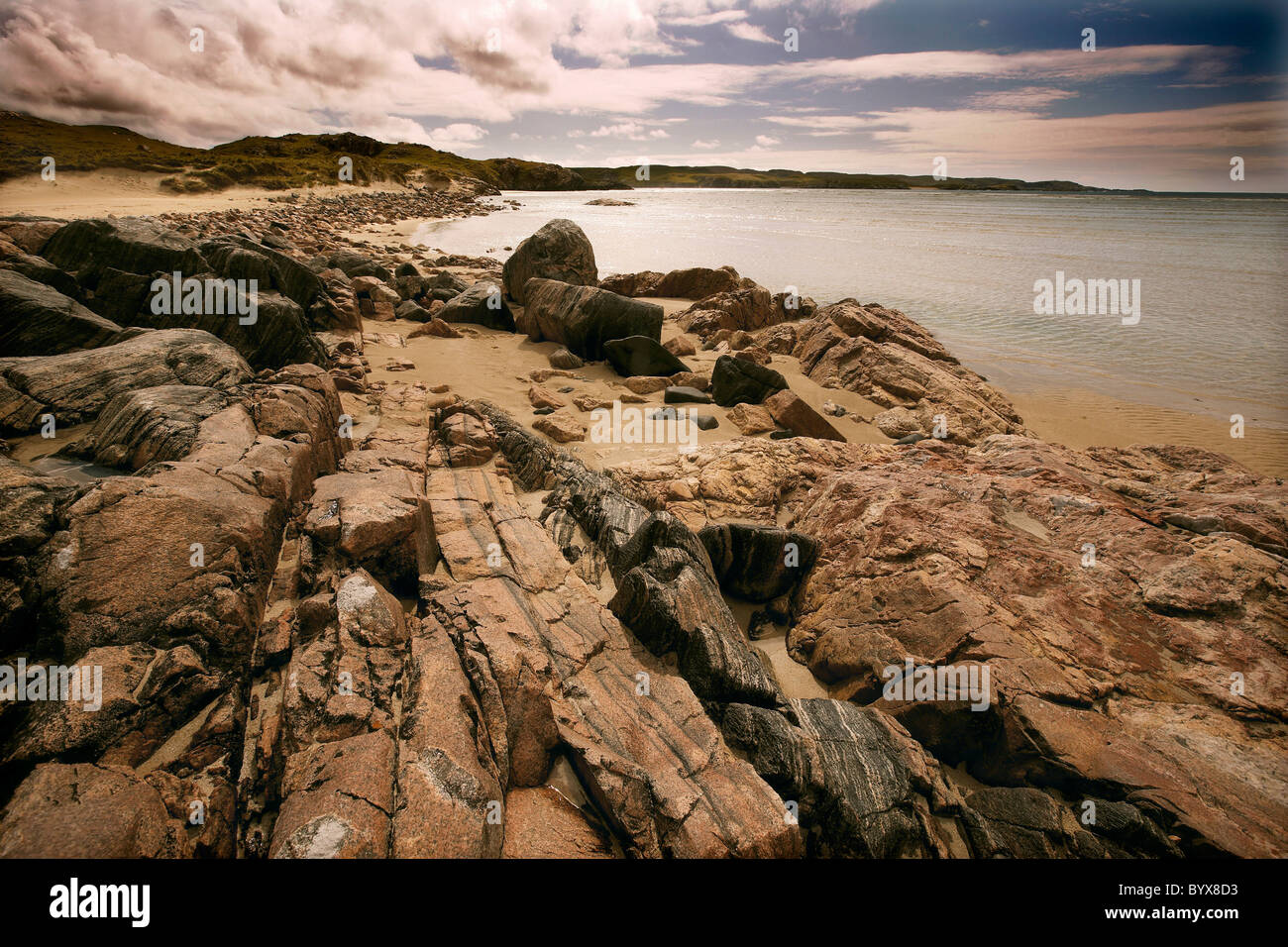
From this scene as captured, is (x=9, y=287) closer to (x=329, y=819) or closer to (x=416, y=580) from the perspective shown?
(x=416, y=580)

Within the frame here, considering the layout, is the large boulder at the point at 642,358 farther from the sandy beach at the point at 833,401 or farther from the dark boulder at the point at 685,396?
the dark boulder at the point at 685,396

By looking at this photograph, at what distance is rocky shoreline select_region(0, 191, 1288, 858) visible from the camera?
3031 mm

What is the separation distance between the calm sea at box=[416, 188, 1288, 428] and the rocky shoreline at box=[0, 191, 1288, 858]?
7360 mm

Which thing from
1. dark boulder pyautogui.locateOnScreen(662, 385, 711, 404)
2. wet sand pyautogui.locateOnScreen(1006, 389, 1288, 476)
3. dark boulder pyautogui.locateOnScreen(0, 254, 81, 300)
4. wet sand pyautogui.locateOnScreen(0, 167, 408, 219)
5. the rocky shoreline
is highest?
wet sand pyautogui.locateOnScreen(0, 167, 408, 219)

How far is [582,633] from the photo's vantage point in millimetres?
4387

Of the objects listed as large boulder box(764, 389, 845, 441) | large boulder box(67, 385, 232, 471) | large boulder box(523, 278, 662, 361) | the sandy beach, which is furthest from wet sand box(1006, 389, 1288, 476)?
large boulder box(67, 385, 232, 471)

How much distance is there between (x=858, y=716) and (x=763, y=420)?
6377 millimetres

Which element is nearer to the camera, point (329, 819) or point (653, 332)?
point (329, 819)

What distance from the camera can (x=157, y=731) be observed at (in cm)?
314

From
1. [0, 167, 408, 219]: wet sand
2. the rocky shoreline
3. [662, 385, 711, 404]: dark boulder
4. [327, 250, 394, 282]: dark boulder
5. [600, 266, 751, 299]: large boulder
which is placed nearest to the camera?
the rocky shoreline

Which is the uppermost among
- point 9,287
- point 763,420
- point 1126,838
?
point 9,287

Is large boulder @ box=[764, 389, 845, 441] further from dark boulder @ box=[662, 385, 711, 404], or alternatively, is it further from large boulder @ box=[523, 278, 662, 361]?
large boulder @ box=[523, 278, 662, 361]
